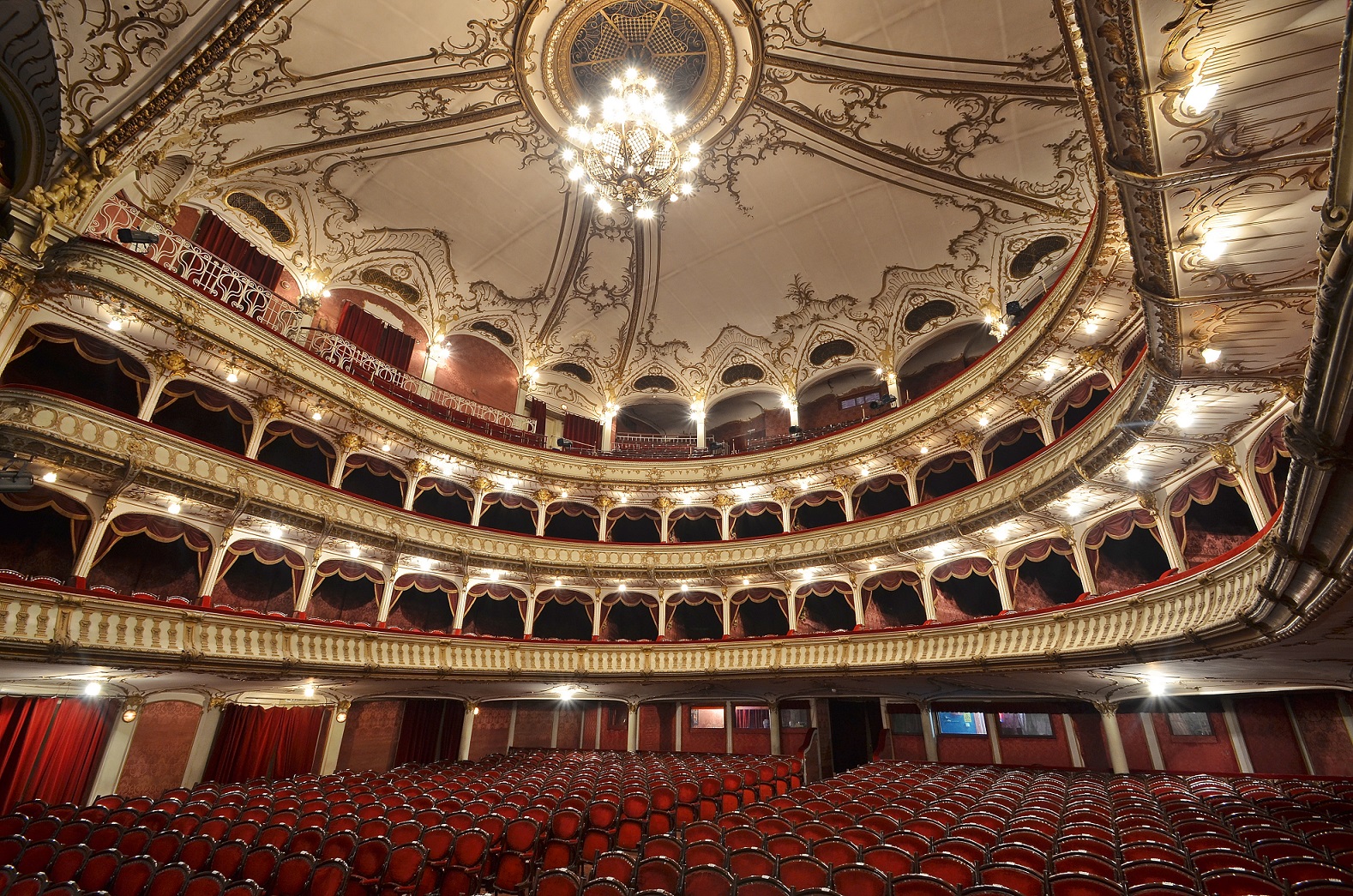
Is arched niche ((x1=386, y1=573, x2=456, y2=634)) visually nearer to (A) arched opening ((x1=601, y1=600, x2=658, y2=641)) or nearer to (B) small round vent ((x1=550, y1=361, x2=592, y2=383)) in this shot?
(A) arched opening ((x1=601, y1=600, x2=658, y2=641))

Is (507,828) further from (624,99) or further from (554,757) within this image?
(624,99)

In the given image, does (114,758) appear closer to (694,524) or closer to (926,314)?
(694,524)

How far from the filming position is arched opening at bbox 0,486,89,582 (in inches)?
399

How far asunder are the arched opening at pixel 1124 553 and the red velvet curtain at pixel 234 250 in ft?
67.5

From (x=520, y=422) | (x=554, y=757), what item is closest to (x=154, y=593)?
(x=554, y=757)

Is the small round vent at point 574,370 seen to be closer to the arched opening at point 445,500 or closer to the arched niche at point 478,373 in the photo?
the arched niche at point 478,373

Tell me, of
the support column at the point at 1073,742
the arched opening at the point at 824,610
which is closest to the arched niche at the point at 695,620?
the arched opening at the point at 824,610

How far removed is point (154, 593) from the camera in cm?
1209

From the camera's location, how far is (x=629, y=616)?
784 inches

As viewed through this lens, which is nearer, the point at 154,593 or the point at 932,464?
the point at 154,593

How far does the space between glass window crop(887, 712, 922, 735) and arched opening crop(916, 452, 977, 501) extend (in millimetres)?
5930

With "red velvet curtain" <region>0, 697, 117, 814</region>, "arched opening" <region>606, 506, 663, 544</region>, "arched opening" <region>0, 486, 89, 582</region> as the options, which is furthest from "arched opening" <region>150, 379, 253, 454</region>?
"arched opening" <region>606, 506, 663, 544</region>

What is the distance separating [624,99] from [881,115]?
6425mm

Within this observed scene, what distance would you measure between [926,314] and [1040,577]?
8387mm
